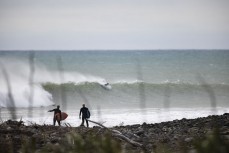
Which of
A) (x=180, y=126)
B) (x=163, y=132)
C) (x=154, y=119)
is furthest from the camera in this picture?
(x=154, y=119)

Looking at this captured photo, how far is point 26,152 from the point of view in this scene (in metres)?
3.80

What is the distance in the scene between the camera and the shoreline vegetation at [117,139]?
3681 mm

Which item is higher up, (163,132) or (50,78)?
(50,78)

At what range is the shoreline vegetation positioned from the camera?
3681 mm

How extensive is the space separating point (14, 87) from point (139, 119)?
15.8 m

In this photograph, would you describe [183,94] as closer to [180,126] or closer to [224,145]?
[180,126]

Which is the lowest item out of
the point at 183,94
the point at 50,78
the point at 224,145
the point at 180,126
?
the point at 224,145

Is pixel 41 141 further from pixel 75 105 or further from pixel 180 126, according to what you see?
pixel 75 105

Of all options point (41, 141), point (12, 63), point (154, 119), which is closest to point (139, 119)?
point (154, 119)

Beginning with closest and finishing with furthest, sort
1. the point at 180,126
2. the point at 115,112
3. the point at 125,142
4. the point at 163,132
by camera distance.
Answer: the point at 125,142
the point at 163,132
the point at 180,126
the point at 115,112

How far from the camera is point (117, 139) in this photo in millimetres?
8750

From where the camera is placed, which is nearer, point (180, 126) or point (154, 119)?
point (180, 126)

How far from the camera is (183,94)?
36.5m

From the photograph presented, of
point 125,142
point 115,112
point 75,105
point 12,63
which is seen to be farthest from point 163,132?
point 12,63
